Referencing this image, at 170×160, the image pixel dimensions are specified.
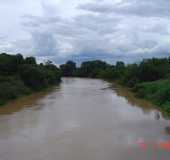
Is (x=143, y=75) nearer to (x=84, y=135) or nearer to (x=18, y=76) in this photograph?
(x=18, y=76)

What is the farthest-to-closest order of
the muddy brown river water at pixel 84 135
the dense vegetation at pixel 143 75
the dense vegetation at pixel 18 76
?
the dense vegetation at pixel 18 76
the dense vegetation at pixel 143 75
the muddy brown river water at pixel 84 135

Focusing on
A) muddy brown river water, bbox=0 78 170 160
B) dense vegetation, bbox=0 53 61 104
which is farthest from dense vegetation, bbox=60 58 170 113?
dense vegetation, bbox=0 53 61 104

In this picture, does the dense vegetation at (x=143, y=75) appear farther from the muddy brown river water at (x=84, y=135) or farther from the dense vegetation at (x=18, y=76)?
the dense vegetation at (x=18, y=76)

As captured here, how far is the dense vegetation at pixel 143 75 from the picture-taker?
30419mm

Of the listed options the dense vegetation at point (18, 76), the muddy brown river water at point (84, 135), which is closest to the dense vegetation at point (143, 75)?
the muddy brown river water at point (84, 135)

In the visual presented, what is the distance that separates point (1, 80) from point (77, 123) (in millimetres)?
20615

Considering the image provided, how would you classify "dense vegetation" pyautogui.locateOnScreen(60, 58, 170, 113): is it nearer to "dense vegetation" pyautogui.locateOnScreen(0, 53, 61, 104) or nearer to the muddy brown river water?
the muddy brown river water

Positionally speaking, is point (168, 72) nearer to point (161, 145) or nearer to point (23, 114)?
point (23, 114)

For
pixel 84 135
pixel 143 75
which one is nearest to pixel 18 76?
pixel 143 75

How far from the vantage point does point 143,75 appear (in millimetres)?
51750

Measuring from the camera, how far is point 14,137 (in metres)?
16.6

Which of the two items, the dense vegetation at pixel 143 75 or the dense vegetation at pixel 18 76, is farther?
the dense vegetation at pixel 18 76

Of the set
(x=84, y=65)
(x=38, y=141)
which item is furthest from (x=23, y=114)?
(x=84, y=65)

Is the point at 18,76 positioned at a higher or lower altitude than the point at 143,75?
higher
